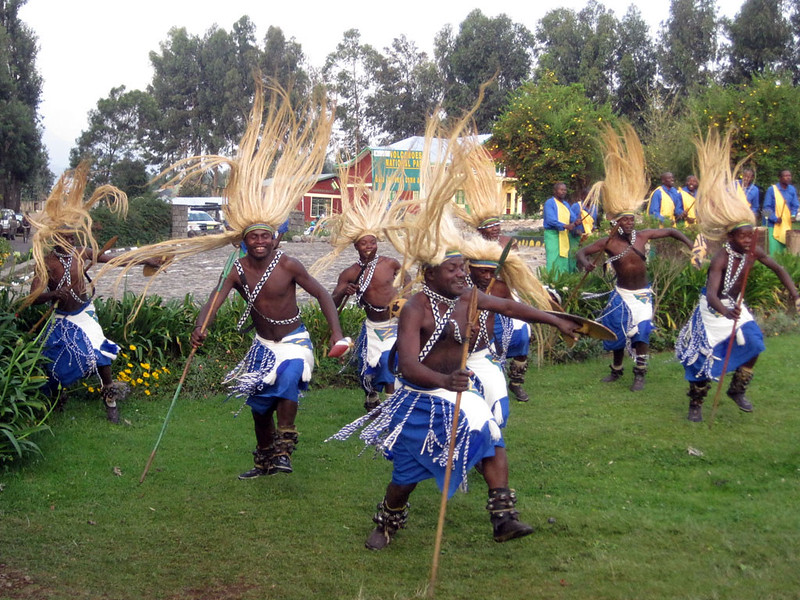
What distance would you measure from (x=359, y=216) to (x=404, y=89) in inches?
1233

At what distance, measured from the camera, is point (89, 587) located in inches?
159

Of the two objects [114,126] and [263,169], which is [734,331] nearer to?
[263,169]

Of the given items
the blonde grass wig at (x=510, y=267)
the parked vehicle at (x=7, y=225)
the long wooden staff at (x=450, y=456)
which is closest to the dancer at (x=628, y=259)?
the blonde grass wig at (x=510, y=267)

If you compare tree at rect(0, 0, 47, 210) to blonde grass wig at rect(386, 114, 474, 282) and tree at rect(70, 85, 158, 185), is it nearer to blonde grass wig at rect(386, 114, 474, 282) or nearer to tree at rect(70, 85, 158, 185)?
tree at rect(70, 85, 158, 185)

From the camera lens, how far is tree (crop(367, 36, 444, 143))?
34.9 metres

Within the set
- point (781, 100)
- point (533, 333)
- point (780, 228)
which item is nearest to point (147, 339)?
point (533, 333)

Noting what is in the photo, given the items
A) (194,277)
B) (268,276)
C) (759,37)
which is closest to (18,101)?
(194,277)

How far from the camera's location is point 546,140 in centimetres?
2648

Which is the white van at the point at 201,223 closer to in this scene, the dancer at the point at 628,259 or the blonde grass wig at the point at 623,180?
the blonde grass wig at the point at 623,180

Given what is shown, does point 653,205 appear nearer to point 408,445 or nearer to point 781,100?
point 781,100

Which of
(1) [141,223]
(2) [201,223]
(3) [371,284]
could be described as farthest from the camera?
(2) [201,223]

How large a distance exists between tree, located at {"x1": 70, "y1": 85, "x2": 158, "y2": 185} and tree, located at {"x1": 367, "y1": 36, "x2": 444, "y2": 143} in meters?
15.7

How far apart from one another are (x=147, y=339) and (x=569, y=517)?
4879mm


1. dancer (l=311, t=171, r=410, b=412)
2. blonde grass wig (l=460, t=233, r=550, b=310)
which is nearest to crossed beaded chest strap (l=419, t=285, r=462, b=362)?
blonde grass wig (l=460, t=233, r=550, b=310)
